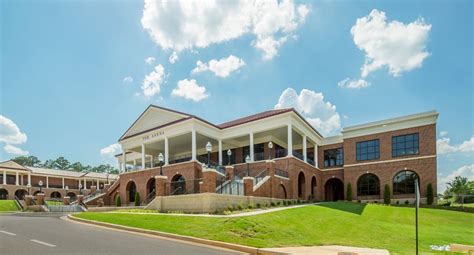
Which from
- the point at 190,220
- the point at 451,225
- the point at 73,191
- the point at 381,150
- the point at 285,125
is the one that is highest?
the point at 285,125

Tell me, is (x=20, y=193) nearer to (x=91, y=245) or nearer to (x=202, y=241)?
(x=91, y=245)

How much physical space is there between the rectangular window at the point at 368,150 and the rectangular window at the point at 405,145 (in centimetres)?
163

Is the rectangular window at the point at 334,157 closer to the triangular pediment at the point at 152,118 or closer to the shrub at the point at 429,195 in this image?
the shrub at the point at 429,195

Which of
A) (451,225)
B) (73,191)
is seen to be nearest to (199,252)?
(451,225)

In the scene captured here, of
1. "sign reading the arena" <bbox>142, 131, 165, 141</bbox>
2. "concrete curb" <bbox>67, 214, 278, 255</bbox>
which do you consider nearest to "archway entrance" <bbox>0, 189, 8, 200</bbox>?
"sign reading the arena" <bbox>142, 131, 165, 141</bbox>

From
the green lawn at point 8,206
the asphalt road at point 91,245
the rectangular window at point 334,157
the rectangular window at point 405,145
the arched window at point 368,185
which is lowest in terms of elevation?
the green lawn at point 8,206

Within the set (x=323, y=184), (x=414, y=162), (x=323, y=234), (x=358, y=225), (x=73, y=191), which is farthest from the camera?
(x=73, y=191)

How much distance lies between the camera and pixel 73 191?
238 feet

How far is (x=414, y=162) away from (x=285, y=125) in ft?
42.8

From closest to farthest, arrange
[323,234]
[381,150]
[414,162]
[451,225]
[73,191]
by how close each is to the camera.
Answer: [323,234] → [451,225] → [414,162] → [381,150] → [73,191]

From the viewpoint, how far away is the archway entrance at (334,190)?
40062 millimetres

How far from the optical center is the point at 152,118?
36.4 meters

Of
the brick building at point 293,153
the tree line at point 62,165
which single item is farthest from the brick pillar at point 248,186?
the tree line at point 62,165

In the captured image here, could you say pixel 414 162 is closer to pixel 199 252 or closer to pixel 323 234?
pixel 323 234
